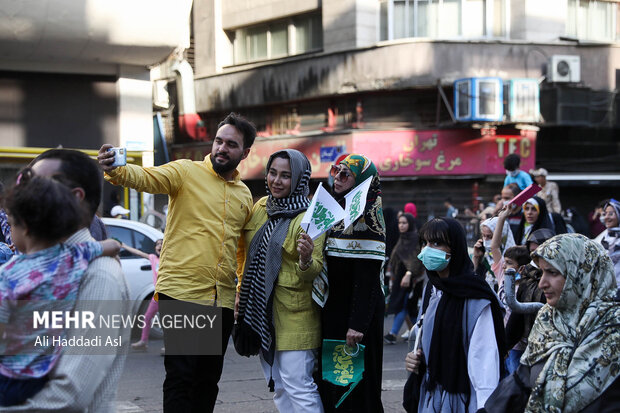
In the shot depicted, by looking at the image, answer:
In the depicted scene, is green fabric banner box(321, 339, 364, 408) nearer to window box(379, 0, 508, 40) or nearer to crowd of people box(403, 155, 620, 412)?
crowd of people box(403, 155, 620, 412)

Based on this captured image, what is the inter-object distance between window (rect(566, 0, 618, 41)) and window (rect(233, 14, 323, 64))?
6858mm

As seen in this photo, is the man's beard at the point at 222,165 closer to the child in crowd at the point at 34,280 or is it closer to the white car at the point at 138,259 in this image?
the child in crowd at the point at 34,280

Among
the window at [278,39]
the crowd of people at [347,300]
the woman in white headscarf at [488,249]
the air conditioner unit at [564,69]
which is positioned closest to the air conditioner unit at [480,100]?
the air conditioner unit at [564,69]

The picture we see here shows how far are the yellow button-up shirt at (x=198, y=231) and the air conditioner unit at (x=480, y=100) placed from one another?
578 inches

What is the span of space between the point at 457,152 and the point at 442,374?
15.8 m

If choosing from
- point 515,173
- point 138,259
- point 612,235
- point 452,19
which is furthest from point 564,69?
point 138,259

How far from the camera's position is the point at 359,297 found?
15.5 feet

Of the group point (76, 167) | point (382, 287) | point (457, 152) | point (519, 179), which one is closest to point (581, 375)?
point (382, 287)

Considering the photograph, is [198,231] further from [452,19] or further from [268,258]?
[452,19]

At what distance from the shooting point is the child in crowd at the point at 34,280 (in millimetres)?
2416

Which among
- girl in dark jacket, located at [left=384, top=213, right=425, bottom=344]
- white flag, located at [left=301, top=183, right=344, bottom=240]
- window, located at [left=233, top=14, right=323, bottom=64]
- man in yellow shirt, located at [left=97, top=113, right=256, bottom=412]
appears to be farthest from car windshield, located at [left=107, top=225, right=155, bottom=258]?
window, located at [left=233, top=14, right=323, bottom=64]

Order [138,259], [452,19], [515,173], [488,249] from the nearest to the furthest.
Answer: [488,249] < [515,173] < [138,259] < [452,19]

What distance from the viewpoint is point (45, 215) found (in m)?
2.41

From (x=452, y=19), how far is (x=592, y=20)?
14.1 feet
